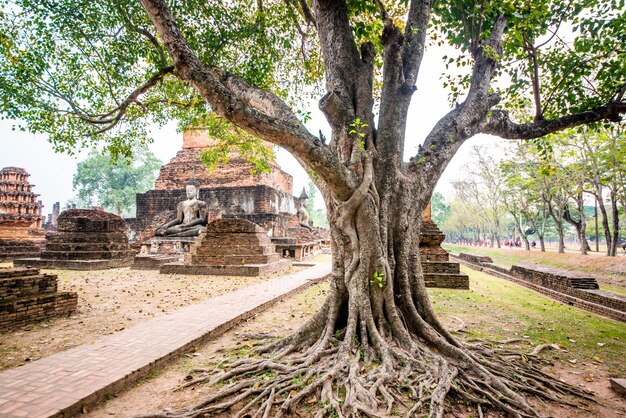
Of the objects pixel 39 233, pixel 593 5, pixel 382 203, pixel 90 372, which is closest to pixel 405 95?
pixel 382 203

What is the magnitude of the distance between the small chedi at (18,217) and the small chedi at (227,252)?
28.9 feet

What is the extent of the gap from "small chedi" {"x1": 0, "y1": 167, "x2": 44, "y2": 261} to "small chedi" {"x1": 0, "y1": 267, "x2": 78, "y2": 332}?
11824mm

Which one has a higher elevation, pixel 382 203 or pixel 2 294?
pixel 382 203

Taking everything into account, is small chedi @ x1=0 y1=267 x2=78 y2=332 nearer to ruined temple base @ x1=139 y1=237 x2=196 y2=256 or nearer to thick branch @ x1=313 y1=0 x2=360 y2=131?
thick branch @ x1=313 y1=0 x2=360 y2=131

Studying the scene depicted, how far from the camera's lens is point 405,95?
14.3 ft

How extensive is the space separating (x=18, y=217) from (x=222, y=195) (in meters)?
10.0

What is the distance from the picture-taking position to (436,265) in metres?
9.12

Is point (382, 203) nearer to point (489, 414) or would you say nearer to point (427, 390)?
point (427, 390)

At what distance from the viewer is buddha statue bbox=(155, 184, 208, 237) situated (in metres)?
15.1

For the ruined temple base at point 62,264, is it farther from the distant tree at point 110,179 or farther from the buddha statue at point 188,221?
the distant tree at point 110,179

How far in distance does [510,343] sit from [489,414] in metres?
2.10

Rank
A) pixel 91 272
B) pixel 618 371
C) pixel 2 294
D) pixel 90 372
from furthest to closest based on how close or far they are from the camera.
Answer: pixel 91 272
pixel 2 294
pixel 618 371
pixel 90 372

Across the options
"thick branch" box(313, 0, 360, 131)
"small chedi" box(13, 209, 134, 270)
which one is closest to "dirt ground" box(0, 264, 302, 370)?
"small chedi" box(13, 209, 134, 270)

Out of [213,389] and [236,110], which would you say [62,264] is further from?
[236,110]
